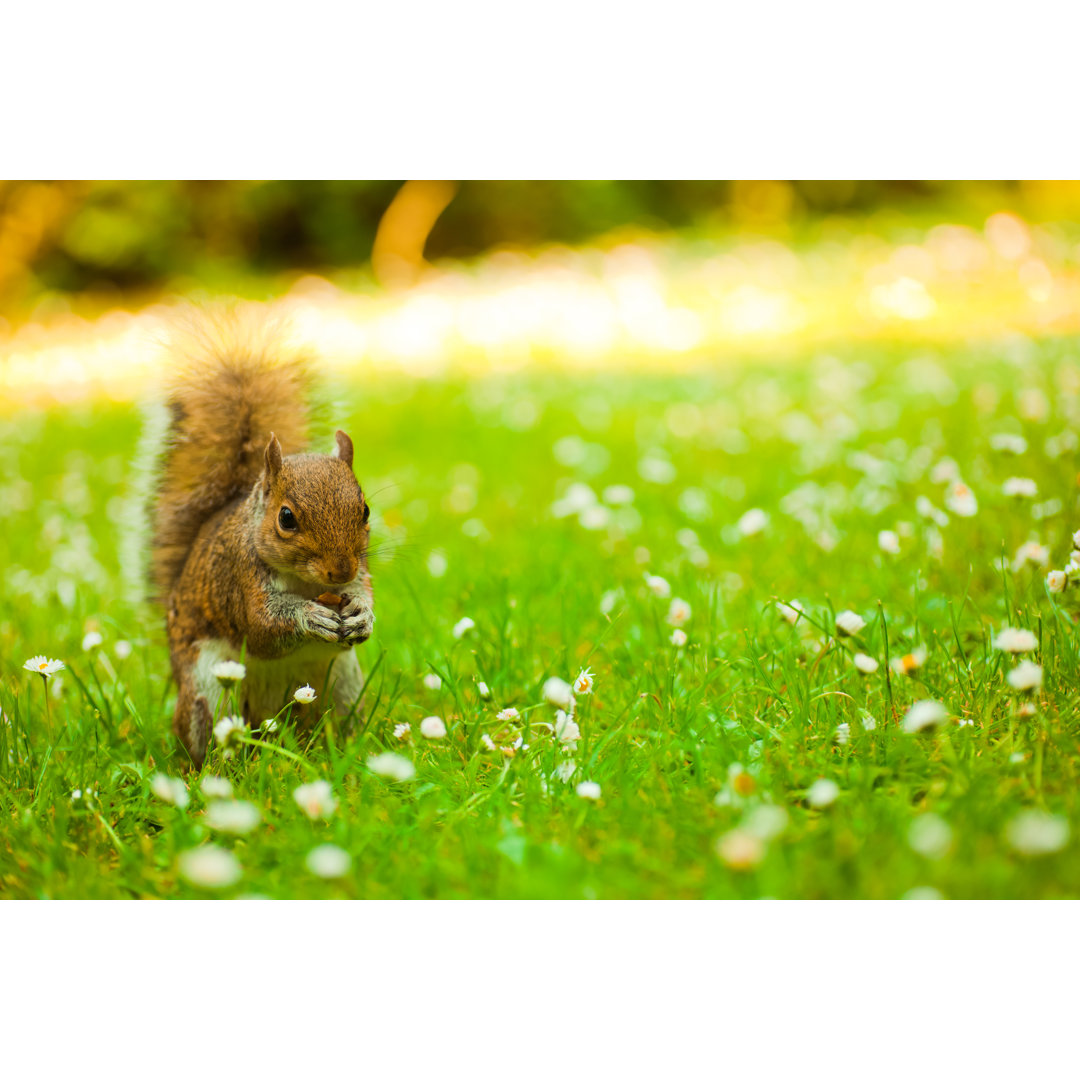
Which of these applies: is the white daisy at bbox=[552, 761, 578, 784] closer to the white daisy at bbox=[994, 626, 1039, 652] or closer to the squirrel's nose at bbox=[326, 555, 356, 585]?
the squirrel's nose at bbox=[326, 555, 356, 585]

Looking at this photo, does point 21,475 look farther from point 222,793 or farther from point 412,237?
point 412,237

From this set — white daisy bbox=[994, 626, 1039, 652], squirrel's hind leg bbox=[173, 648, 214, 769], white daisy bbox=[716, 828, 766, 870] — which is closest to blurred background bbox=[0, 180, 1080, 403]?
squirrel's hind leg bbox=[173, 648, 214, 769]

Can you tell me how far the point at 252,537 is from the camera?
1.66 metres

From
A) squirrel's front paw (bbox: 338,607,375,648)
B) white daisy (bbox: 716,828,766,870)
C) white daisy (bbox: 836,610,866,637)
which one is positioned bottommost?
white daisy (bbox: 716,828,766,870)

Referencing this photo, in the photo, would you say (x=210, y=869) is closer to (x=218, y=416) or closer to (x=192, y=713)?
(x=192, y=713)

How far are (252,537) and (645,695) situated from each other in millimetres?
784

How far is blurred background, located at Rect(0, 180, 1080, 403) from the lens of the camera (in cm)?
546

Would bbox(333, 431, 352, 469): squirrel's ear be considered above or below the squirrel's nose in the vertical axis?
above

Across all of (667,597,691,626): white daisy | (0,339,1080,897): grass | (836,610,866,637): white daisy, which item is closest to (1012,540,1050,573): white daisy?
(0,339,1080,897): grass

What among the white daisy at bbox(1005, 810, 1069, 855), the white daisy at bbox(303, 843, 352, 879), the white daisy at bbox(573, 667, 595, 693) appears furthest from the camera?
the white daisy at bbox(573, 667, 595, 693)

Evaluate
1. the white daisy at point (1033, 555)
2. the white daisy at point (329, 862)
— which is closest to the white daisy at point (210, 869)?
the white daisy at point (329, 862)

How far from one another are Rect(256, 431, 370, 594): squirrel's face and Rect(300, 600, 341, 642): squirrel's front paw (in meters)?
0.05

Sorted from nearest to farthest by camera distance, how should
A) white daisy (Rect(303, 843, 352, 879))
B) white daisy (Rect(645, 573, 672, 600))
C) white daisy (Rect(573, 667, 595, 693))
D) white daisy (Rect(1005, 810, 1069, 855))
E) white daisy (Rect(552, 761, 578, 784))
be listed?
white daisy (Rect(1005, 810, 1069, 855)), white daisy (Rect(303, 843, 352, 879)), white daisy (Rect(552, 761, 578, 784)), white daisy (Rect(573, 667, 595, 693)), white daisy (Rect(645, 573, 672, 600))

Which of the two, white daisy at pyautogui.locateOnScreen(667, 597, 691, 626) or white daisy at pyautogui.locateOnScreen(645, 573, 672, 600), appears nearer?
white daisy at pyautogui.locateOnScreen(667, 597, 691, 626)
